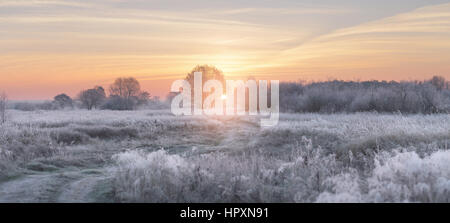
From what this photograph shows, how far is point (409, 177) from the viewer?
26.8 ft

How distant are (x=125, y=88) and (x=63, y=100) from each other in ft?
51.5

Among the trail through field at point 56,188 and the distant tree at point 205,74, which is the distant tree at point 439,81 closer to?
the distant tree at point 205,74

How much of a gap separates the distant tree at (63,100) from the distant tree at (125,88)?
10.6 meters

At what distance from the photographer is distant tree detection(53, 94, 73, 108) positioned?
8350 cm

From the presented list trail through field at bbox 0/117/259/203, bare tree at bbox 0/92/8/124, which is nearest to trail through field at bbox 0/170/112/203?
trail through field at bbox 0/117/259/203

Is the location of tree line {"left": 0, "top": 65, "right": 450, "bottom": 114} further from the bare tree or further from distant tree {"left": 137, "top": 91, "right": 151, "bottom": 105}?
distant tree {"left": 137, "top": 91, "right": 151, "bottom": 105}

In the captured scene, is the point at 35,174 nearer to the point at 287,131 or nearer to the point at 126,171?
the point at 126,171

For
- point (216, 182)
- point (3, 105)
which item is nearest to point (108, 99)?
point (3, 105)

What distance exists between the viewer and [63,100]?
8681 cm

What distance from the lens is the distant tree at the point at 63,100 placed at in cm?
8350

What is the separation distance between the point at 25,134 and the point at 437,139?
17596 millimetres

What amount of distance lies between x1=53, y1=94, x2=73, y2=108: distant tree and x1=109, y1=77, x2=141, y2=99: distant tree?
10.6m
